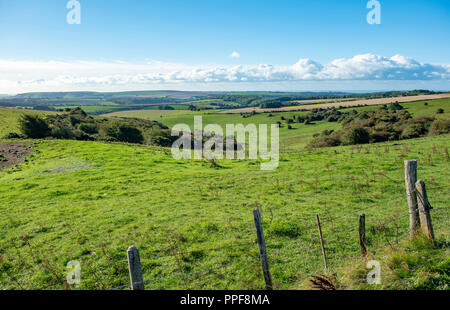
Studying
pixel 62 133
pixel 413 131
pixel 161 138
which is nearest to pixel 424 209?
pixel 413 131

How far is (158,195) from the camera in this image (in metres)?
17.3

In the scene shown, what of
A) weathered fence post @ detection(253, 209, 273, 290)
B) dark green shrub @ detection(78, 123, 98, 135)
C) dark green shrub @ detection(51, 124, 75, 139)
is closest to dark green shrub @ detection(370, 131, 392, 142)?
weathered fence post @ detection(253, 209, 273, 290)

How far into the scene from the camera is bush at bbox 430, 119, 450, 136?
38.6 meters

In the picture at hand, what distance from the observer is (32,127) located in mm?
46219

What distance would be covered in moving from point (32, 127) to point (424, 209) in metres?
55.5

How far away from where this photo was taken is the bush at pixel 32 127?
1796 inches

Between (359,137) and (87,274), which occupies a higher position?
(359,137)

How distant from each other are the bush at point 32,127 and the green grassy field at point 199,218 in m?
25.9

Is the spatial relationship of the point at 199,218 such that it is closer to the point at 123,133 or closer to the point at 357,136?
the point at 357,136

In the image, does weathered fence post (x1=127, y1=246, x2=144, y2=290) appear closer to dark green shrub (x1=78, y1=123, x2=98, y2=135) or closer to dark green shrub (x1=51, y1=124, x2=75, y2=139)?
dark green shrub (x1=51, y1=124, x2=75, y2=139)
